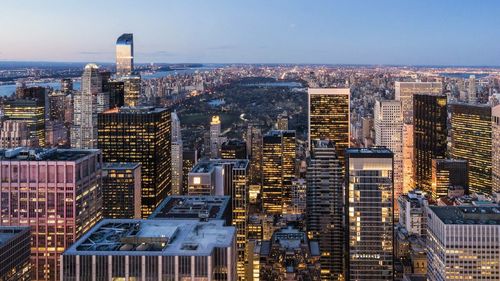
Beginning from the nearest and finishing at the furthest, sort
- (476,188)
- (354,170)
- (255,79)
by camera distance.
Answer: (354,170) < (476,188) < (255,79)

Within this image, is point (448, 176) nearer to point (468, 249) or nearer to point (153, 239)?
point (468, 249)

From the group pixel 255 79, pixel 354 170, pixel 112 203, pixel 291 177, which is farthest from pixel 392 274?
pixel 255 79

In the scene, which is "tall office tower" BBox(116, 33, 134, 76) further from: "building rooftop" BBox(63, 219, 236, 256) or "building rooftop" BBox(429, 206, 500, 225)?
"building rooftop" BBox(63, 219, 236, 256)

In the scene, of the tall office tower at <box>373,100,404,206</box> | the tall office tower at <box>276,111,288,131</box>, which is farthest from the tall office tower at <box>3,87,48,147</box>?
the tall office tower at <box>373,100,404,206</box>

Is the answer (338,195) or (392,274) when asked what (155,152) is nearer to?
(338,195)

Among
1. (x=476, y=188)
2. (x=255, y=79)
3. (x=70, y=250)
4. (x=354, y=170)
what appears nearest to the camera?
(x=70, y=250)

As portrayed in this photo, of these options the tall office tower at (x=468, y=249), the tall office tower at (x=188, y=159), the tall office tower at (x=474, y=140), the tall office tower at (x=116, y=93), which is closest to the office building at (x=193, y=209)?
the tall office tower at (x=468, y=249)
